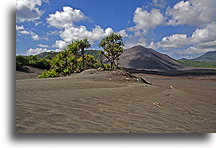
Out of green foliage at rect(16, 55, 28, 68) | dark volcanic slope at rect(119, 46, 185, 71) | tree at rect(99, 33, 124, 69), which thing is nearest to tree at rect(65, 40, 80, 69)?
tree at rect(99, 33, 124, 69)

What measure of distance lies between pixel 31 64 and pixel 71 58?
24652 mm

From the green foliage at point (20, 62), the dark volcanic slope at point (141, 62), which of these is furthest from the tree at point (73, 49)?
the dark volcanic slope at point (141, 62)

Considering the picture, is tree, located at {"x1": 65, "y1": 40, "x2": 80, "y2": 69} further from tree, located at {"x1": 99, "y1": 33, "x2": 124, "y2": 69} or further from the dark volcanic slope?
the dark volcanic slope

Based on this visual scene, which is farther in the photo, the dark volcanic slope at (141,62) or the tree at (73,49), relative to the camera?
the dark volcanic slope at (141,62)

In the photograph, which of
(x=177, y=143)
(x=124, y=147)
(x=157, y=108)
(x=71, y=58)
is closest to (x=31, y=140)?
(x=124, y=147)

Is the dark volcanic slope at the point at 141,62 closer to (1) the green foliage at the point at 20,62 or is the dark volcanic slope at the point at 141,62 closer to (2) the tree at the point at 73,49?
(1) the green foliage at the point at 20,62

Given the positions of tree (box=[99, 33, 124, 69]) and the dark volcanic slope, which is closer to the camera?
tree (box=[99, 33, 124, 69])

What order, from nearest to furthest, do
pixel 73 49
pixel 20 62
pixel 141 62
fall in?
1. pixel 73 49
2. pixel 20 62
3. pixel 141 62

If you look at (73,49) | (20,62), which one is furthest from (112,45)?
(20,62)

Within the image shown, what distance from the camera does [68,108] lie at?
13.8 feet

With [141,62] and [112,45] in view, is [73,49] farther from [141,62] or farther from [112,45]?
[141,62]

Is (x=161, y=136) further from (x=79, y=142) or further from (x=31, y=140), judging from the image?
(x=31, y=140)

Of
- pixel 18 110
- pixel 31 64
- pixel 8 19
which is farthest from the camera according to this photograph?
pixel 31 64

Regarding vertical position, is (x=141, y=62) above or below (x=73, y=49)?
above
